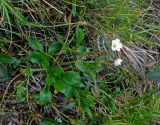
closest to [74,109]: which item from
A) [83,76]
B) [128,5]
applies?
[83,76]

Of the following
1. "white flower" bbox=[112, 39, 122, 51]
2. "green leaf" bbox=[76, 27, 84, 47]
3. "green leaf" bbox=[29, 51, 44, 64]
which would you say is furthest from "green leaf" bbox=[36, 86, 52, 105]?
"white flower" bbox=[112, 39, 122, 51]

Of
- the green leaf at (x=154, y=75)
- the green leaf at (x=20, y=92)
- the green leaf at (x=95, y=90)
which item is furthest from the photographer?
A: the green leaf at (x=154, y=75)

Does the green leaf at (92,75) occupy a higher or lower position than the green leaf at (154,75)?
higher

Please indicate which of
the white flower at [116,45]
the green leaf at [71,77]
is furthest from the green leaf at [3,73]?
the white flower at [116,45]

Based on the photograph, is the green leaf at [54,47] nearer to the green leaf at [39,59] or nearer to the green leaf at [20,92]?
the green leaf at [39,59]

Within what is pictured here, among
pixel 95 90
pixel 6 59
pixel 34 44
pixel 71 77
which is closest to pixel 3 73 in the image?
pixel 6 59

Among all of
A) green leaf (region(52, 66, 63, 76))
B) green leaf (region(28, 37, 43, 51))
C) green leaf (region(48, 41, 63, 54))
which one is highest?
green leaf (region(28, 37, 43, 51))

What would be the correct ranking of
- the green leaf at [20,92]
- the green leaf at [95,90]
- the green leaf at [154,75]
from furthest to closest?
the green leaf at [154,75], the green leaf at [95,90], the green leaf at [20,92]

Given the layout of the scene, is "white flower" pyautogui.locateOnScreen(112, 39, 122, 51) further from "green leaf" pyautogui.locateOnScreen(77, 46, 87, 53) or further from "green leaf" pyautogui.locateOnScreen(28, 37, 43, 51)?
"green leaf" pyautogui.locateOnScreen(28, 37, 43, 51)

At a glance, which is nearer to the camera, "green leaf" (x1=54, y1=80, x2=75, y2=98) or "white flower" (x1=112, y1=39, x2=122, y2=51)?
"green leaf" (x1=54, y1=80, x2=75, y2=98)
